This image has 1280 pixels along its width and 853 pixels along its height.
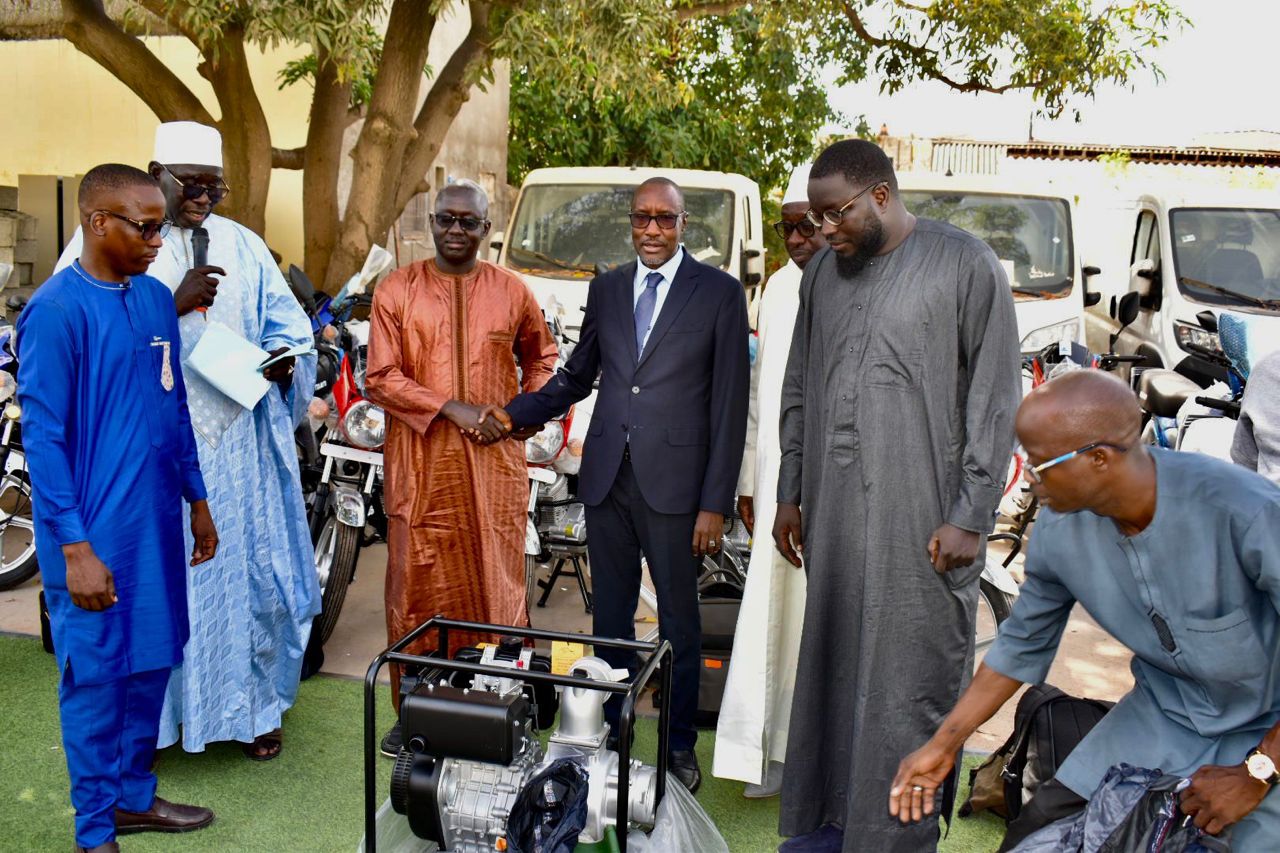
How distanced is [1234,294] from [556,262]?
4874 millimetres

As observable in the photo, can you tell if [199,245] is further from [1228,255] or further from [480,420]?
[1228,255]

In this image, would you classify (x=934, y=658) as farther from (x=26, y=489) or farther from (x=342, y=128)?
(x=342, y=128)

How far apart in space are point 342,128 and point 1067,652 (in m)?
6.23

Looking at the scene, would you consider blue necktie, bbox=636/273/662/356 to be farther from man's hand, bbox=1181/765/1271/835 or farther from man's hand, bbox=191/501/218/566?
man's hand, bbox=1181/765/1271/835

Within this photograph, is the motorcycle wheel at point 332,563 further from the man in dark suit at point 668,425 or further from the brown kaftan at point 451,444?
the man in dark suit at point 668,425

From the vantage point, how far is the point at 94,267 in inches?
133

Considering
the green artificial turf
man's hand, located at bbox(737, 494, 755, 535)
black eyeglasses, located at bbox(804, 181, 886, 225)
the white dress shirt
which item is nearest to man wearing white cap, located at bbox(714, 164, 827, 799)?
man's hand, located at bbox(737, 494, 755, 535)

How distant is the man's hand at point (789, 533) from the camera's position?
12.2 ft

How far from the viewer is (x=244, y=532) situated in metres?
4.21

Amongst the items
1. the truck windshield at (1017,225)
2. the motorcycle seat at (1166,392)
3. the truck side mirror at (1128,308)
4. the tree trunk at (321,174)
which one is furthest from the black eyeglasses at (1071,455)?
the tree trunk at (321,174)

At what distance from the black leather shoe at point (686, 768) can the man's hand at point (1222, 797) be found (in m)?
1.97

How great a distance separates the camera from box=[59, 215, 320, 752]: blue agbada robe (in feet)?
13.4

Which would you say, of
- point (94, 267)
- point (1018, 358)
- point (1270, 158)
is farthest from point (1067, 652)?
point (1270, 158)

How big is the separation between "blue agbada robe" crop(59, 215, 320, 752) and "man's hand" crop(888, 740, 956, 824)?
8.03 feet
